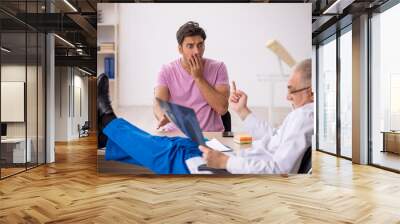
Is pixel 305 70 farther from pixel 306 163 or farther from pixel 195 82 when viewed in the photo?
pixel 195 82

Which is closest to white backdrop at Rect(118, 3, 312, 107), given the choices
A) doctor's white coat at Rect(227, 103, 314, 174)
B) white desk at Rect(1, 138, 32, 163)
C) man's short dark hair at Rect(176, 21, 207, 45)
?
man's short dark hair at Rect(176, 21, 207, 45)

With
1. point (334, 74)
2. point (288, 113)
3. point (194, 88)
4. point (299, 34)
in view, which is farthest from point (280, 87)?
point (334, 74)

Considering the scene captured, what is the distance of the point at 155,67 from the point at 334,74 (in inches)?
211

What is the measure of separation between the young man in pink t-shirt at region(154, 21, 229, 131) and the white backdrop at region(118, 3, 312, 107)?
10 cm

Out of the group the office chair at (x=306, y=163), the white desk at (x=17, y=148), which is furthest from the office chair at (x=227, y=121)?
the white desk at (x=17, y=148)

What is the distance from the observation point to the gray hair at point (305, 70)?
6158 mm

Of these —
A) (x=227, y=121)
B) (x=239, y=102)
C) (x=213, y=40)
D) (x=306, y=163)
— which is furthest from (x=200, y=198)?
(x=213, y=40)

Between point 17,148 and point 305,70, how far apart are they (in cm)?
484

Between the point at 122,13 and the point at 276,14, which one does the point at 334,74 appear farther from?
the point at 122,13

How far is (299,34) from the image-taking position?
6168 mm

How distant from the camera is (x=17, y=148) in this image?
6.85 metres

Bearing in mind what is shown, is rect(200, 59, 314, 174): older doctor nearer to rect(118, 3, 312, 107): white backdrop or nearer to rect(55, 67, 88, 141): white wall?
rect(118, 3, 312, 107): white backdrop

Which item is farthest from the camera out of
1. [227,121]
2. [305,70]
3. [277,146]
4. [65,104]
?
[65,104]

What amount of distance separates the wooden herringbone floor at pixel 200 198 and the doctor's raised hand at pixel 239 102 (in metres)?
1.03
